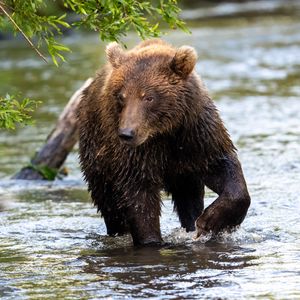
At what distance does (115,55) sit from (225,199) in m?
1.45

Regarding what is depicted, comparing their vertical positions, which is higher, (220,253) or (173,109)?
(173,109)

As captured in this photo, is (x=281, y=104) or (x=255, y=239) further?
(x=281, y=104)

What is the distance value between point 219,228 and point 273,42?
1912cm

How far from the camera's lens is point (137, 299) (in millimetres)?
6699

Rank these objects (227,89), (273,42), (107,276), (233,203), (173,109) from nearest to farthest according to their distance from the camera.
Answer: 1. (107,276)
2. (173,109)
3. (233,203)
4. (227,89)
5. (273,42)

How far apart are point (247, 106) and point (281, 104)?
22.6 inches

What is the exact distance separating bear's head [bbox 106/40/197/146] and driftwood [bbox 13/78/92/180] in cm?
436

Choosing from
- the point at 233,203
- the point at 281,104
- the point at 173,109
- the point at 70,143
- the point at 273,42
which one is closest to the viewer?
the point at 173,109

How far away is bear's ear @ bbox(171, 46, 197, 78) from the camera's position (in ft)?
26.2

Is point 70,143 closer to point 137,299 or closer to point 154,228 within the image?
point 154,228

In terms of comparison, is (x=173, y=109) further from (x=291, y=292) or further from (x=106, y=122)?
(x=291, y=292)

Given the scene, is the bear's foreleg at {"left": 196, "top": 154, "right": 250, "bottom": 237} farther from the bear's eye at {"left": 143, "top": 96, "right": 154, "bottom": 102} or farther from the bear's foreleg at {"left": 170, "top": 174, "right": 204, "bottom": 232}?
the bear's eye at {"left": 143, "top": 96, "right": 154, "bottom": 102}

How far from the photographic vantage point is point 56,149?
1260 centimetres

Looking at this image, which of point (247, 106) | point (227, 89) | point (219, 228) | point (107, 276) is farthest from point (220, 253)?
point (227, 89)
